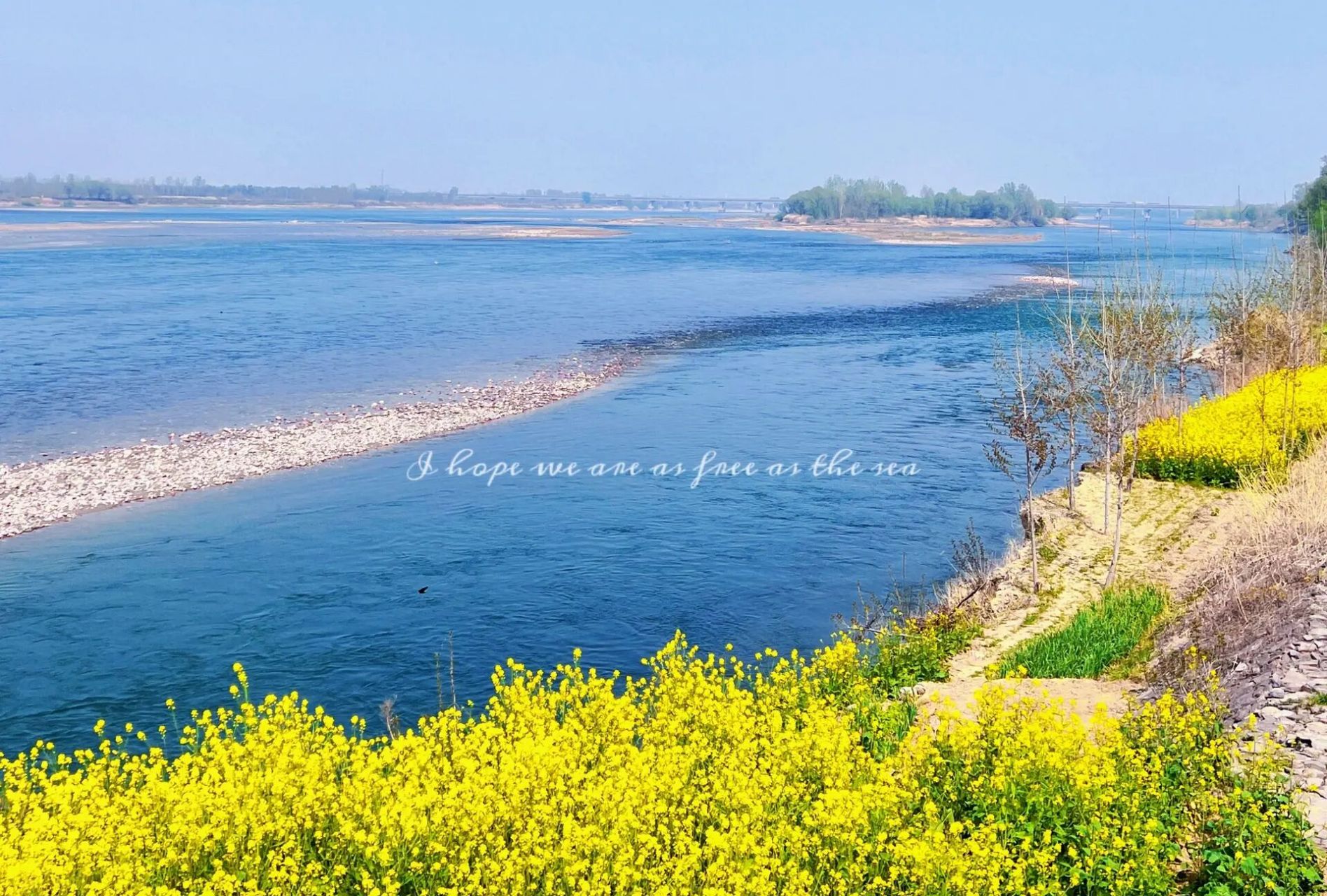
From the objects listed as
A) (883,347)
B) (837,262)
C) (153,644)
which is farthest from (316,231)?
(153,644)

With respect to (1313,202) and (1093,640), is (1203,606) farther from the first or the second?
(1313,202)

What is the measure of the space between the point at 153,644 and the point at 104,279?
5998cm

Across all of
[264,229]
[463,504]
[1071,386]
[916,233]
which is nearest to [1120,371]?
[1071,386]

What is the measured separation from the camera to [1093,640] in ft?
44.8

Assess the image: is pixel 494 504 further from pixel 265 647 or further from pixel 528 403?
pixel 528 403

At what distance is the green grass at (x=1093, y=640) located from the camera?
13016 millimetres

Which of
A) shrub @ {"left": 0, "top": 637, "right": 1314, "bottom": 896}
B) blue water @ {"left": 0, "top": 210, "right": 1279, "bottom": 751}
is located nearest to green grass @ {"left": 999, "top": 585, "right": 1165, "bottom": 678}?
blue water @ {"left": 0, "top": 210, "right": 1279, "bottom": 751}

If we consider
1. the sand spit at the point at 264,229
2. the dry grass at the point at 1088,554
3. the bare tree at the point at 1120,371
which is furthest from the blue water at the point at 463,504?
the sand spit at the point at 264,229

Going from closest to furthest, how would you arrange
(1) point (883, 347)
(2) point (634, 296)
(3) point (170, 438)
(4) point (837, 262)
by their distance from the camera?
(3) point (170, 438), (1) point (883, 347), (2) point (634, 296), (4) point (837, 262)

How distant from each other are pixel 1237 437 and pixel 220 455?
21.4 metres

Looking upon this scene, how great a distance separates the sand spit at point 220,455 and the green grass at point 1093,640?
56.6ft

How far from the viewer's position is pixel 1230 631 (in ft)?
39.6

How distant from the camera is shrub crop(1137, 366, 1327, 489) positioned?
66.7 feet

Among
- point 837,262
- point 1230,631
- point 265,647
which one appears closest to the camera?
point 1230,631
